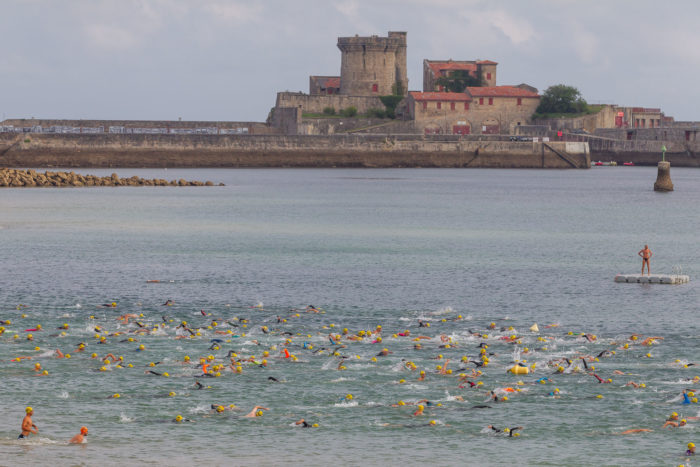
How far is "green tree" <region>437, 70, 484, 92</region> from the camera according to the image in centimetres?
15162

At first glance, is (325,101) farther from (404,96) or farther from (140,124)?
(140,124)

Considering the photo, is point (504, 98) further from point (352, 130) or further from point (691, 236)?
point (691, 236)

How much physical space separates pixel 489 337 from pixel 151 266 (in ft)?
60.1

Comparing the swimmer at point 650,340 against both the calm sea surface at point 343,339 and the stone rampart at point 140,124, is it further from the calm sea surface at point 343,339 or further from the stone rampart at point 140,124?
the stone rampart at point 140,124

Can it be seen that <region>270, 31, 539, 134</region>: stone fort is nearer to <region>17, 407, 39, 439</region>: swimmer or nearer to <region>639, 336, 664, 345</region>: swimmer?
<region>639, 336, 664, 345</region>: swimmer

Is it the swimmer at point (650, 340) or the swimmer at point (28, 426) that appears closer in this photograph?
the swimmer at point (28, 426)

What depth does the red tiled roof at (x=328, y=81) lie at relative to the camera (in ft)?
513

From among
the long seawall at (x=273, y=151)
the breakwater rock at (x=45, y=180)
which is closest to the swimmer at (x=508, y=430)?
the breakwater rock at (x=45, y=180)

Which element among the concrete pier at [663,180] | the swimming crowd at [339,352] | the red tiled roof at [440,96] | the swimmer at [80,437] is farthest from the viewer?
the red tiled roof at [440,96]

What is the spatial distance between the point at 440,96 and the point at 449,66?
14960mm

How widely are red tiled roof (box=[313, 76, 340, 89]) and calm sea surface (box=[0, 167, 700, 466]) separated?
96.0 m

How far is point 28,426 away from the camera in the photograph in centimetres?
1848

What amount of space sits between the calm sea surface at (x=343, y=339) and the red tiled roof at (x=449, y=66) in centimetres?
9448

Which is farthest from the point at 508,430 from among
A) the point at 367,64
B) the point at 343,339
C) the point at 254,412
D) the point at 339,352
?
the point at 367,64
